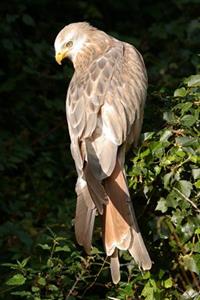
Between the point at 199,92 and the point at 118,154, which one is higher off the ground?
the point at 199,92

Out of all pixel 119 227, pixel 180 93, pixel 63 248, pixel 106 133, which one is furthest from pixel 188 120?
pixel 63 248

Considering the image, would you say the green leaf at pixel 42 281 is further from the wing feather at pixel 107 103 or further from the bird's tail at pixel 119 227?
the wing feather at pixel 107 103

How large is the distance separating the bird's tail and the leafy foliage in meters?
0.10

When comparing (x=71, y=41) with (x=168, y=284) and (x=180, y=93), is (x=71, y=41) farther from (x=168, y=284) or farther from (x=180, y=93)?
(x=168, y=284)

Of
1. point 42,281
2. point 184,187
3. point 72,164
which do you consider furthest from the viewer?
point 72,164

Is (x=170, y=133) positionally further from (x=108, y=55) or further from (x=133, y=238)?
(x=108, y=55)

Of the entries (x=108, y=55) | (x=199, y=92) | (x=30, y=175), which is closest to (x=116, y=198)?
(x=199, y=92)

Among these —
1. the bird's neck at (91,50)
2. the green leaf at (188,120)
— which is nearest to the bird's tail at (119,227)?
the green leaf at (188,120)

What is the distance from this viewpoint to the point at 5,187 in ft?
23.1

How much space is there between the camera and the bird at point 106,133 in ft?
16.1

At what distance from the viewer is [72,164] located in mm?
6984

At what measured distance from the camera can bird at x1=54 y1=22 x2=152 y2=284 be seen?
16.1ft

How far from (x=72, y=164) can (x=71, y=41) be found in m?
1.14

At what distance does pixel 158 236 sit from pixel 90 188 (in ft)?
1.49
